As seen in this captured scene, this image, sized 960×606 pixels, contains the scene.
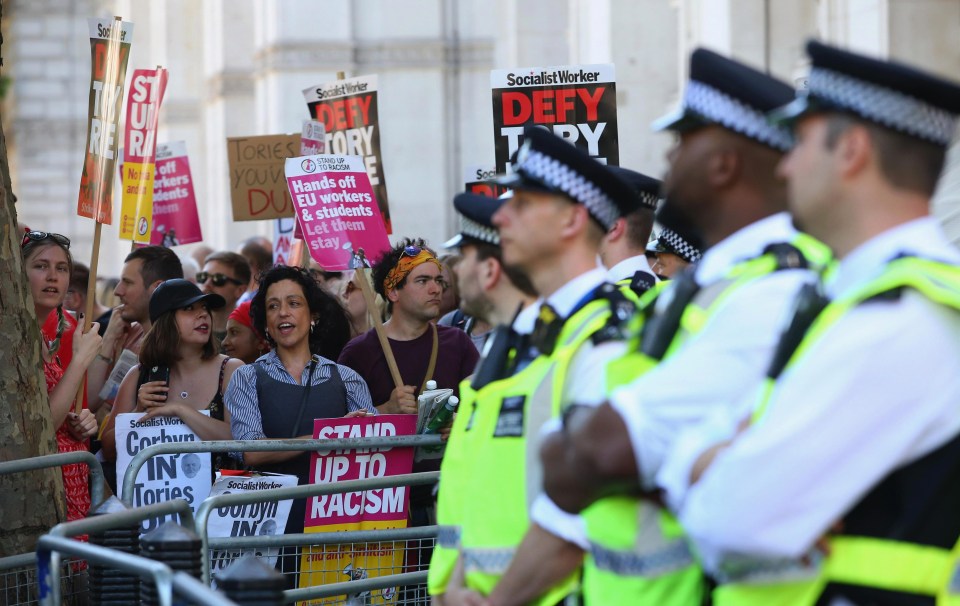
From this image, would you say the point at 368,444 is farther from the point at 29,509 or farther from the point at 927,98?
the point at 927,98

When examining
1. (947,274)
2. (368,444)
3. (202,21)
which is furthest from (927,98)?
(202,21)

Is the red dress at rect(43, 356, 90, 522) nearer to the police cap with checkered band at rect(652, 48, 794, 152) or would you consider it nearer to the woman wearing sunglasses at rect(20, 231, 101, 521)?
the woman wearing sunglasses at rect(20, 231, 101, 521)

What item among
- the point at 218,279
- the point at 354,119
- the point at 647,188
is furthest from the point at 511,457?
the point at 218,279

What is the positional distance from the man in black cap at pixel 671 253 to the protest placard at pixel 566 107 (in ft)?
6.63

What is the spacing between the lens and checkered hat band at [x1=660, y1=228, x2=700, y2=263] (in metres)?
6.82

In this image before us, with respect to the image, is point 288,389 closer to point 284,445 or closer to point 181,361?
point 284,445

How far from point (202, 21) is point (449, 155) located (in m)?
10.9

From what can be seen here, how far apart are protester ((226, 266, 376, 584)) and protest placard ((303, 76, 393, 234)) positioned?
263cm

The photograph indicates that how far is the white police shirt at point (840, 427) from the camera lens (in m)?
2.66

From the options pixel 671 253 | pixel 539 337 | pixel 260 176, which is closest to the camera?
pixel 539 337

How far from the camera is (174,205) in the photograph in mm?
14523

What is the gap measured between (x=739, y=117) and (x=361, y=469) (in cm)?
443

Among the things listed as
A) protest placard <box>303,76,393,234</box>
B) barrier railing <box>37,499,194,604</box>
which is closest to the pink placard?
barrier railing <box>37,499,194,604</box>

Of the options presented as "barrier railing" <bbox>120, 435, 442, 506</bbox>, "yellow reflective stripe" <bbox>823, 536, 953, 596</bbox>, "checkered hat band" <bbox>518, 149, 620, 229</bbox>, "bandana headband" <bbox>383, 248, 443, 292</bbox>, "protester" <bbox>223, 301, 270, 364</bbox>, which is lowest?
"barrier railing" <bbox>120, 435, 442, 506</bbox>
